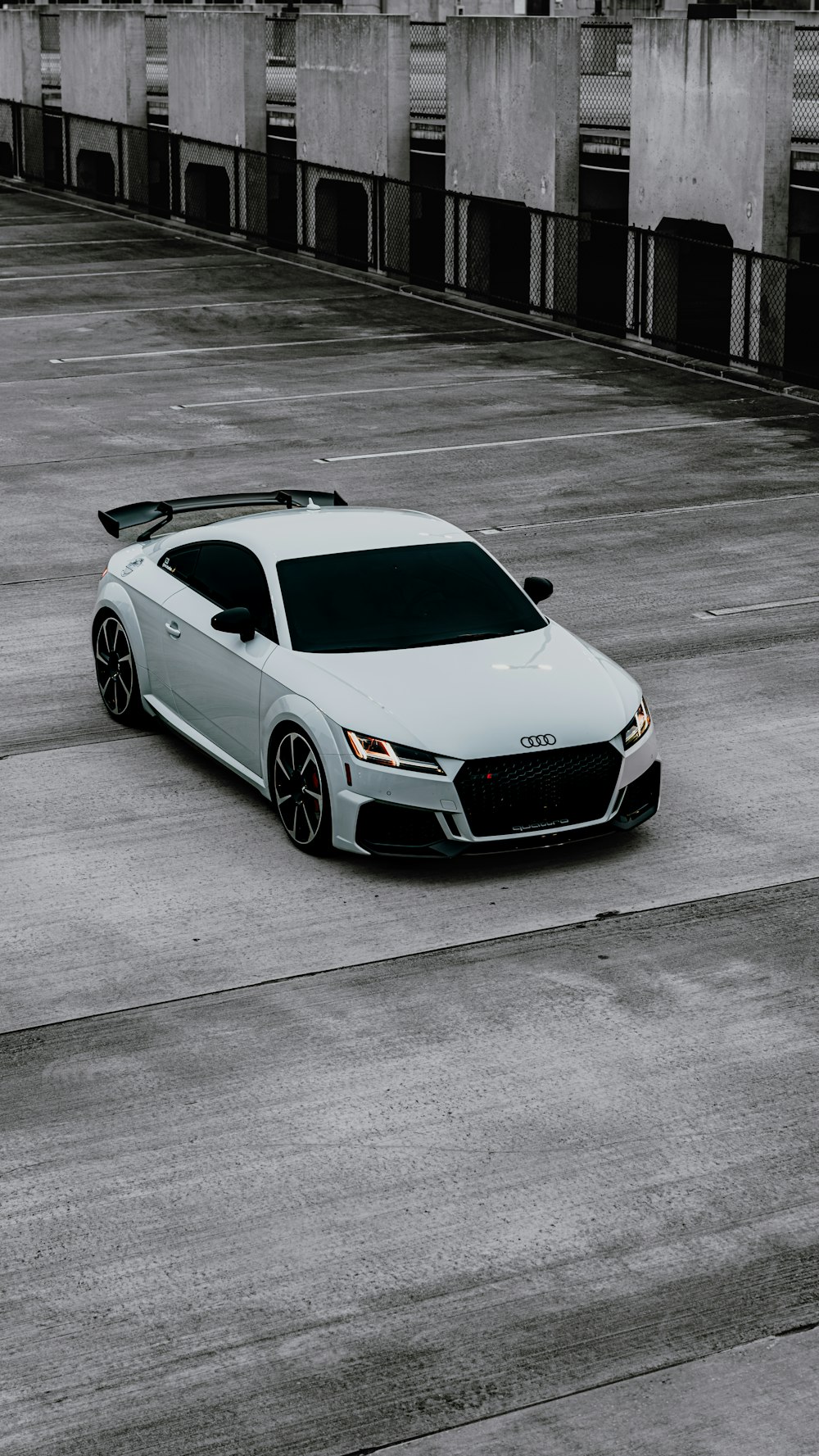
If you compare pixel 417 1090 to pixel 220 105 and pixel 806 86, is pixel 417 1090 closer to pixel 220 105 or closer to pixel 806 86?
pixel 806 86

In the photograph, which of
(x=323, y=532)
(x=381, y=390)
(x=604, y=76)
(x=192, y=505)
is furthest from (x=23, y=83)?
A: (x=323, y=532)

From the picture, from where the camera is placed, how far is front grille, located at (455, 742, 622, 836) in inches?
376

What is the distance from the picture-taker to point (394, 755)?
9.56 meters

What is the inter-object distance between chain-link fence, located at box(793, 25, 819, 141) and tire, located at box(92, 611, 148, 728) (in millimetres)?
17276

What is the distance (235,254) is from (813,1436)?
3067 cm

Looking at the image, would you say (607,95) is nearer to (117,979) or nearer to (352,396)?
(352,396)

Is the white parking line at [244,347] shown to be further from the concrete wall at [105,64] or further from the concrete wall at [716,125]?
Result: the concrete wall at [105,64]

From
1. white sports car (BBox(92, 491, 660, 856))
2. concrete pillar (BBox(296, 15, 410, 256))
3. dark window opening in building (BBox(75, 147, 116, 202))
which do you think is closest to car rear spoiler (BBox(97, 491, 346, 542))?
white sports car (BBox(92, 491, 660, 856))

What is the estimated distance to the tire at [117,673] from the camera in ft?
38.8

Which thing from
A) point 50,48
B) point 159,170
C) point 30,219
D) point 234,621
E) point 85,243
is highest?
point 50,48

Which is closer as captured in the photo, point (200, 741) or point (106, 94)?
point (200, 741)

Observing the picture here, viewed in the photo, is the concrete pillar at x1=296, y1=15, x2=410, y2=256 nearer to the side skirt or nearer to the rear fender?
the rear fender

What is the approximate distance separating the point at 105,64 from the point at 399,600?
1429 inches

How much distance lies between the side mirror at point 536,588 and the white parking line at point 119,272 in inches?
879
